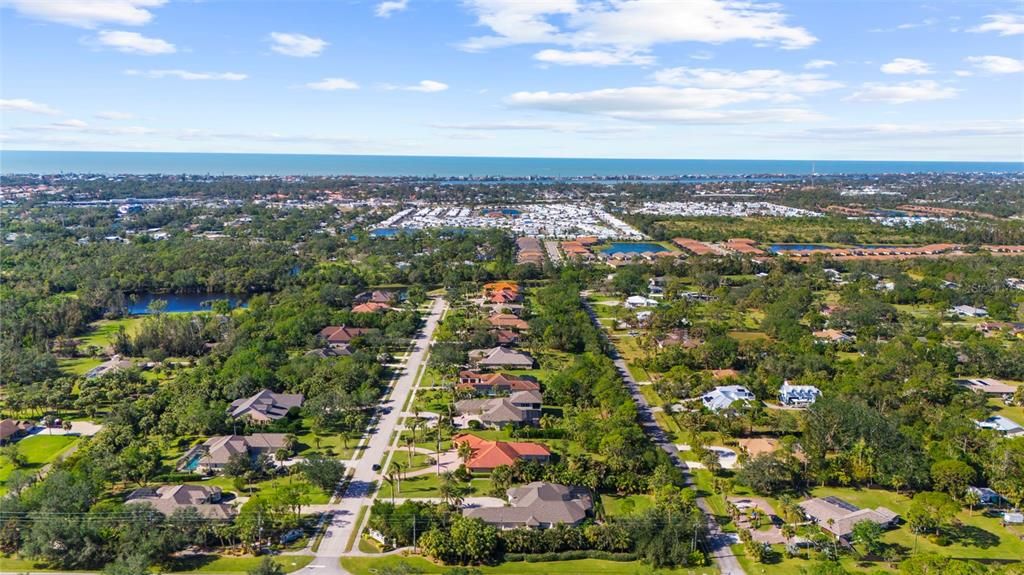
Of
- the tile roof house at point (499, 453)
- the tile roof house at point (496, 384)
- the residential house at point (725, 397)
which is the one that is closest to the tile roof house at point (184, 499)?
the tile roof house at point (499, 453)

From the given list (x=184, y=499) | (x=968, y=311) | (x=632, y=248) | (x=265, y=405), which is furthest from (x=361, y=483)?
(x=632, y=248)

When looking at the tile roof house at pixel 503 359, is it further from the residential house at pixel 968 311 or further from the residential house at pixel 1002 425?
the residential house at pixel 968 311

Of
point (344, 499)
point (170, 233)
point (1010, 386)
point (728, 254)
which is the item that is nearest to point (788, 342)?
point (1010, 386)

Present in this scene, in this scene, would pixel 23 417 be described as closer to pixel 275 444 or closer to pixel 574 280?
pixel 275 444

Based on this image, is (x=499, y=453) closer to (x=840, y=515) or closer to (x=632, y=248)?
(x=840, y=515)

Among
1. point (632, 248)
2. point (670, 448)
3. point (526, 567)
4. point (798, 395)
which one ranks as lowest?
point (526, 567)

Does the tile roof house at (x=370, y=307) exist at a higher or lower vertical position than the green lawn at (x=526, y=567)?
higher

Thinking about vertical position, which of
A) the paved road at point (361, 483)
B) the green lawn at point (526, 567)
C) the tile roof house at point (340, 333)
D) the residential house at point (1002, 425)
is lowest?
the green lawn at point (526, 567)
